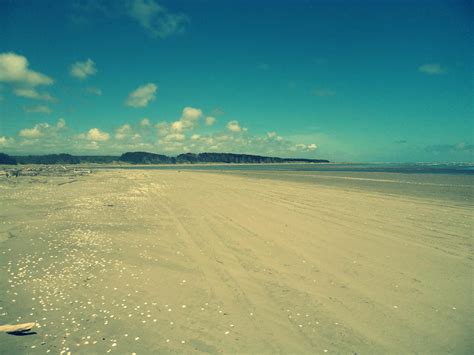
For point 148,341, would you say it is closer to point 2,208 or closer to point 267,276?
point 267,276

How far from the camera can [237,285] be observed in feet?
20.6

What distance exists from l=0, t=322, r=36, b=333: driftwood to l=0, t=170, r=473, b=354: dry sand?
12 centimetres

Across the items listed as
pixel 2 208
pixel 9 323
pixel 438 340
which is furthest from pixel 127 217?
pixel 438 340

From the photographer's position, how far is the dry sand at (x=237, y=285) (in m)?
4.49

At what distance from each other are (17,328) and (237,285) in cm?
397

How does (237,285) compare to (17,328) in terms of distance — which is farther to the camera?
(237,285)

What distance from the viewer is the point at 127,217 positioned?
42.5 feet

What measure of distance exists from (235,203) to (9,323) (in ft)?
42.0

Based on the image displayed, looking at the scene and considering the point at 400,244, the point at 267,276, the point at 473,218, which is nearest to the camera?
the point at 267,276

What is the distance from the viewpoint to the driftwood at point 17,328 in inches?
180

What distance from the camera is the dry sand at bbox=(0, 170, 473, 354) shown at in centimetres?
449

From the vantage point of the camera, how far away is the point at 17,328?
4.60 m

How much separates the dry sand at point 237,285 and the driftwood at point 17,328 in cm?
12

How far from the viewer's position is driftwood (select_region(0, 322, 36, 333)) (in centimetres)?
457
